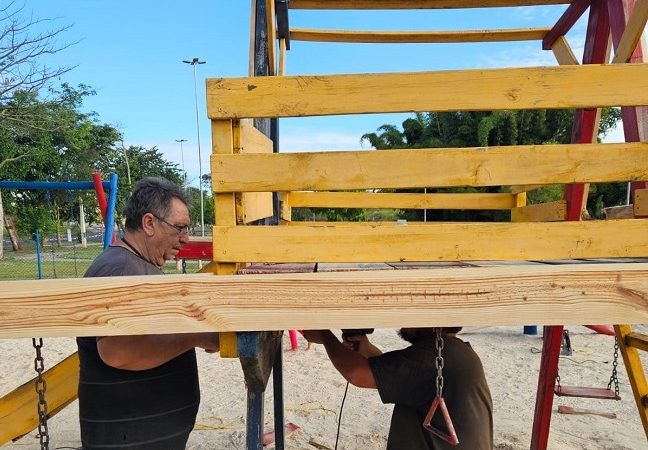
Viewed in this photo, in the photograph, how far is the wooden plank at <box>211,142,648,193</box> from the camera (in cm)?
139

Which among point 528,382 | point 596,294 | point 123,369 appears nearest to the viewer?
point 596,294

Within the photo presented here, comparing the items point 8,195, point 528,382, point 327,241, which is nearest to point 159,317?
point 327,241

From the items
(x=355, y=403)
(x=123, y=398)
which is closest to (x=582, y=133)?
(x=123, y=398)

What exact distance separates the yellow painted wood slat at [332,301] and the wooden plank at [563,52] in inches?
87.0

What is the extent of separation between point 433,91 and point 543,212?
86.2 inches

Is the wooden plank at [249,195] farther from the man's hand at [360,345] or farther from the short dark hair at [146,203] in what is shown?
the man's hand at [360,345]

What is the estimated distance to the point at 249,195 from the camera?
5.16 ft

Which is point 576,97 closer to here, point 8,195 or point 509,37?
point 509,37

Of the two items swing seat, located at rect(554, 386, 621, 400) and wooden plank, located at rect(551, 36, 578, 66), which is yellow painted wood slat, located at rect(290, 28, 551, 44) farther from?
swing seat, located at rect(554, 386, 621, 400)

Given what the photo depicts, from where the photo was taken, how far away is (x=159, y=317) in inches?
54.8

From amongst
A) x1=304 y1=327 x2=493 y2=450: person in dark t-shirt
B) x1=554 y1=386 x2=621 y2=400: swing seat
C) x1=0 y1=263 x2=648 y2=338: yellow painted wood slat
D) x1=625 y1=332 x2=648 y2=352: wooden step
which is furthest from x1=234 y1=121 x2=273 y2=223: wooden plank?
x1=554 y1=386 x2=621 y2=400: swing seat

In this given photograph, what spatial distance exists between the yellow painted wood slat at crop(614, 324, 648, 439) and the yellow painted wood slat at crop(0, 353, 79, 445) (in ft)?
9.34

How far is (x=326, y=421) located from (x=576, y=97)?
13.5 ft

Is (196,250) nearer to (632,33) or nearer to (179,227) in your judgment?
(179,227)
